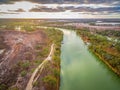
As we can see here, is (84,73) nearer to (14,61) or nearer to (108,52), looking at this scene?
(108,52)

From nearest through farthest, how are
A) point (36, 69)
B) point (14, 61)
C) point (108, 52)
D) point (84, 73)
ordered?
1. point (36, 69)
2. point (84, 73)
3. point (14, 61)
4. point (108, 52)

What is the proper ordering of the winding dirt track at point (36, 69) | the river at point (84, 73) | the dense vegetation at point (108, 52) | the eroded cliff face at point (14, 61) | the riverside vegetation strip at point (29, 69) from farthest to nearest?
the dense vegetation at point (108, 52) → the river at point (84, 73) → the eroded cliff face at point (14, 61) → the riverside vegetation strip at point (29, 69) → the winding dirt track at point (36, 69)

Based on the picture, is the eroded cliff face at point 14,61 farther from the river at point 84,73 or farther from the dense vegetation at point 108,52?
the dense vegetation at point 108,52

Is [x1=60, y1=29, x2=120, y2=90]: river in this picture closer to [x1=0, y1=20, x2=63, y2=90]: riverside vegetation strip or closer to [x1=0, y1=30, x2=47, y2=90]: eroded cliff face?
[x1=0, y1=20, x2=63, y2=90]: riverside vegetation strip

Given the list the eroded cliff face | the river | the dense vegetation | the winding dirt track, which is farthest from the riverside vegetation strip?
the dense vegetation

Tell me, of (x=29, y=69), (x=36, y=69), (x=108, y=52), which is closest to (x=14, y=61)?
(x=29, y=69)

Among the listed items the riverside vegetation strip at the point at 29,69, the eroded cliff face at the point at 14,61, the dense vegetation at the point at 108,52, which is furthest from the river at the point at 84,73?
the eroded cliff face at the point at 14,61

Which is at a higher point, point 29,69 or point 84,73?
point 29,69

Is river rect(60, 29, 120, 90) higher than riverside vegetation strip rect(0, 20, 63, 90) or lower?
lower
